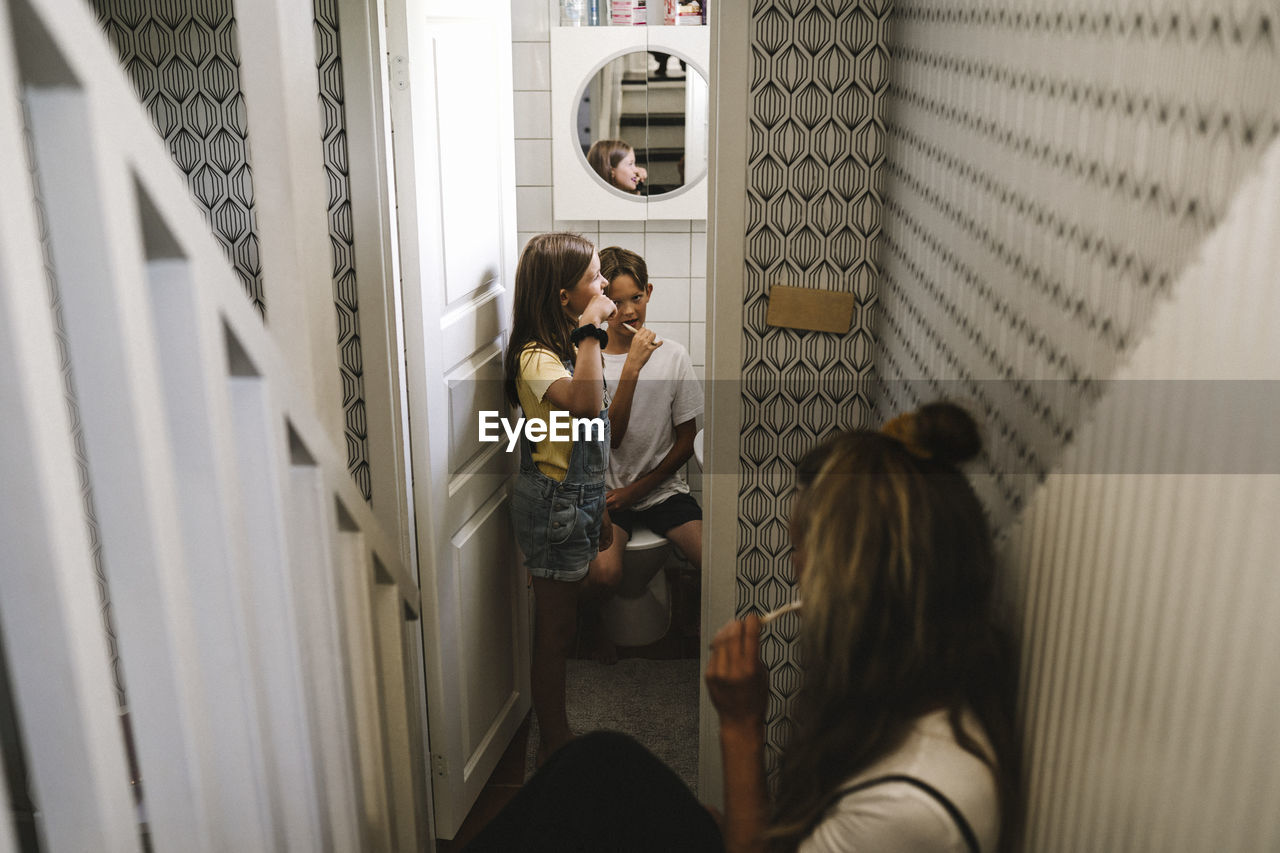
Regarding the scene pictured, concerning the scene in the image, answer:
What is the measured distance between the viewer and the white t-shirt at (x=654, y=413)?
2.90 meters

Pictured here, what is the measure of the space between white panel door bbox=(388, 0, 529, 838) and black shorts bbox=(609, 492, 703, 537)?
0.39 m

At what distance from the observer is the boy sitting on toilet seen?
2859mm

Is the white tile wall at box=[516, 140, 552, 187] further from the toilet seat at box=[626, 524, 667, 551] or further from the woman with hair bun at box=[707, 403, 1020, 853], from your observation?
the woman with hair bun at box=[707, 403, 1020, 853]

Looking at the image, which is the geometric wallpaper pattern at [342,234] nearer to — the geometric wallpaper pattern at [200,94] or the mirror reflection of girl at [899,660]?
the geometric wallpaper pattern at [200,94]

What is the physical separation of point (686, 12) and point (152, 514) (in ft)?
9.40

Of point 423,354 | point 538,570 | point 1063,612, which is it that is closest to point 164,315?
point 1063,612

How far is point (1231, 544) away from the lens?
62 cm

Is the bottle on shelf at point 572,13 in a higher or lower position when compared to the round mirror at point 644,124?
higher

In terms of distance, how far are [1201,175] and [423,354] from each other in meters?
1.58

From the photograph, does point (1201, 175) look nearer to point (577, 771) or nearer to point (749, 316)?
point (577, 771)

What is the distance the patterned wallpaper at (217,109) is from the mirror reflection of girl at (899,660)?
1145 mm

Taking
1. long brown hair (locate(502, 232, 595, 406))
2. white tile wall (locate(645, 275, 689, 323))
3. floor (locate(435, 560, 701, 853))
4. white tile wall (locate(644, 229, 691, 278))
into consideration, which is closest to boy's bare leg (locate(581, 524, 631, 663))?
floor (locate(435, 560, 701, 853))

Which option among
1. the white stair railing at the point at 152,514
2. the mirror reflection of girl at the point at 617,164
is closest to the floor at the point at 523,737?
the white stair railing at the point at 152,514

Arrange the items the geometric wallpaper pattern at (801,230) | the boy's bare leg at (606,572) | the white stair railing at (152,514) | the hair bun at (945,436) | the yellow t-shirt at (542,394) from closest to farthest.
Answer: the white stair railing at (152,514), the hair bun at (945,436), the geometric wallpaper pattern at (801,230), the yellow t-shirt at (542,394), the boy's bare leg at (606,572)
